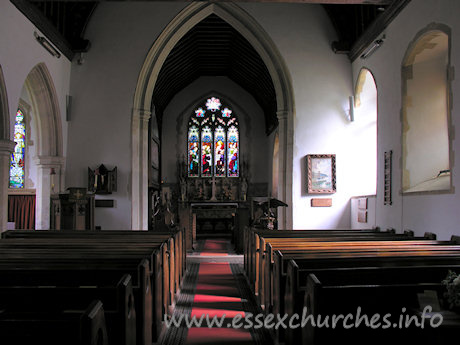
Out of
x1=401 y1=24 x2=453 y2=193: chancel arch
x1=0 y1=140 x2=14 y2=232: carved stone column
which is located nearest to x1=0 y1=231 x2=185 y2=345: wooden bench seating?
x1=0 y1=140 x2=14 y2=232: carved stone column

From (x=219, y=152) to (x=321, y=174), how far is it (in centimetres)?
623

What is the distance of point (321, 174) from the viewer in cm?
776

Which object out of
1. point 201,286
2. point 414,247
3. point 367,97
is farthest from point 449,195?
point 367,97

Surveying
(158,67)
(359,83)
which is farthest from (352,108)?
(158,67)

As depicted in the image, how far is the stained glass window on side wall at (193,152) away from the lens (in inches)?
532

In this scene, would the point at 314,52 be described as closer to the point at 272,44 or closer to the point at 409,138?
the point at 272,44

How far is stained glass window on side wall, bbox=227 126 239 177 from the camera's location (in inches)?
533

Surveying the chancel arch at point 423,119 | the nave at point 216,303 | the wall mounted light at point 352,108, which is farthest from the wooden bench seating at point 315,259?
the wall mounted light at point 352,108

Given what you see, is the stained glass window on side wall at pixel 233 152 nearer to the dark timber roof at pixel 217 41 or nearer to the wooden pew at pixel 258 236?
the dark timber roof at pixel 217 41

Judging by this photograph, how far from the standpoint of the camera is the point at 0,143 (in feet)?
18.1

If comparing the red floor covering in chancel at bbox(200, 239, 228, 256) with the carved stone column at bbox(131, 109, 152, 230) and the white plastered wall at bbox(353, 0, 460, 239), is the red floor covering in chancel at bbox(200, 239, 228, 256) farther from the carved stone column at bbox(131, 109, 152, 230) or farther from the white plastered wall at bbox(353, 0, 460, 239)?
the white plastered wall at bbox(353, 0, 460, 239)

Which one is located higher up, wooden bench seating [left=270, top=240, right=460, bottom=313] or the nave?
wooden bench seating [left=270, top=240, right=460, bottom=313]

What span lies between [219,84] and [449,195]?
980 cm

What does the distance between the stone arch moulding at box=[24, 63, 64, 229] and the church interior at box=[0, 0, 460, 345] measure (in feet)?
0.09
